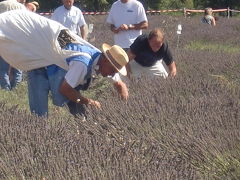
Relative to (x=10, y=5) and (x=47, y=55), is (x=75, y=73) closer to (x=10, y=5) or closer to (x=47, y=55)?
(x=47, y=55)

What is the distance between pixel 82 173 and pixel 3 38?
210 cm

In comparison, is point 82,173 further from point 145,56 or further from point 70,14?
point 70,14

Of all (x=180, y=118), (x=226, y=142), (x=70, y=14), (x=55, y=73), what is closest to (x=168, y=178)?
(x=226, y=142)

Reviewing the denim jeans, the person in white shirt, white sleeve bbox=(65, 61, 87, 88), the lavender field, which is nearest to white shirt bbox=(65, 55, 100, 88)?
white sleeve bbox=(65, 61, 87, 88)

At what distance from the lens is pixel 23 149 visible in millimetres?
3189

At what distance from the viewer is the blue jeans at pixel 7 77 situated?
7.68 metres

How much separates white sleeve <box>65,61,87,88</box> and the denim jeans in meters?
0.38

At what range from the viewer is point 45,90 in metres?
4.72

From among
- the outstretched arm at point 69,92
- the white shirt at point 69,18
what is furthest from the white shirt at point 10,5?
the outstretched arm at point 69,92

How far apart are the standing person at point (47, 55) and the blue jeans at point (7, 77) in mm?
2853

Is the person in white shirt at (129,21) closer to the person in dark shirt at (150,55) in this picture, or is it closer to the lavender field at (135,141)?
the person in dark shirt at (150,55)

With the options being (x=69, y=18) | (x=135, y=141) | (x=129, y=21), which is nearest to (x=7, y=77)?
(x=69, y=18)

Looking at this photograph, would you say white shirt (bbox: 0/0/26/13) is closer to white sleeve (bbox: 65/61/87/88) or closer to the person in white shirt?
the person in white shirt

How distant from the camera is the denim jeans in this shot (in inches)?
178
